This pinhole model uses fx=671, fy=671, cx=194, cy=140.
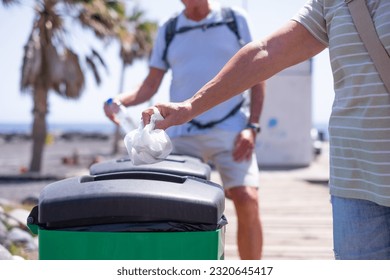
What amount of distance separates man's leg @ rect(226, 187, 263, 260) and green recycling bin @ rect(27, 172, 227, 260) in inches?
54.4

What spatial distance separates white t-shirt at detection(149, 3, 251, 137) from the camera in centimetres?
347

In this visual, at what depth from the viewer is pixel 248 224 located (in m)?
3.28

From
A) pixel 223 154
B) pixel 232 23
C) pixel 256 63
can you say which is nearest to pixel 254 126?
pixel 223 154

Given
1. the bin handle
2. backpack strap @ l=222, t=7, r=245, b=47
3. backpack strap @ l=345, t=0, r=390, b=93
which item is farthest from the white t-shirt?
backpack strap @ l=345, t=0, r=390, b=93

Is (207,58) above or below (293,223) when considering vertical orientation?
above

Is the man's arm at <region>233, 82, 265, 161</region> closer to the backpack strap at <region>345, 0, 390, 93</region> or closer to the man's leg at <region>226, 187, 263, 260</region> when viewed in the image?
the man's leg at <region>226, 187, 263, 260</region>

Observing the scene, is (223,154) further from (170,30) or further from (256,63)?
(256,63)

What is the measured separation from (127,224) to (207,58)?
5.79ft

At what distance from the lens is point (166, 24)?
11.9 feet

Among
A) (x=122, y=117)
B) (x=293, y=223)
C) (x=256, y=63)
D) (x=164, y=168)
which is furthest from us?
(x=293, y=223)
